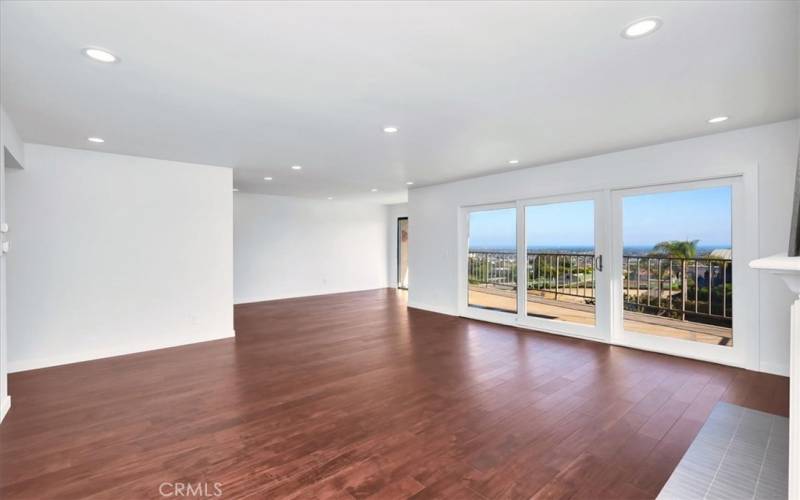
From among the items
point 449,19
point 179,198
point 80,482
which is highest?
point 449,19

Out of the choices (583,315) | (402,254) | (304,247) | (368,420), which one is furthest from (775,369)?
(304,247)

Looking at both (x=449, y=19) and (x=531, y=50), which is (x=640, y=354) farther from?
(x=449, y=19)

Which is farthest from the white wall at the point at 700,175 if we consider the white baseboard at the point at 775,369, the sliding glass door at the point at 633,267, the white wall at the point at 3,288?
the white wall at the point at 3,288

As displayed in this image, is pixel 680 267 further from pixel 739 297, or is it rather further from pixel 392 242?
pixel 392 242

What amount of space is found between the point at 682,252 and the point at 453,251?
3.30 m

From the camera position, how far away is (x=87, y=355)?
4.18m

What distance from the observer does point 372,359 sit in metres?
4.11

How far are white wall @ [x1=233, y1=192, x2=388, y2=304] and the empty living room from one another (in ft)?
6.14

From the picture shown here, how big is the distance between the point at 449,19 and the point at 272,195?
7176 millimetres

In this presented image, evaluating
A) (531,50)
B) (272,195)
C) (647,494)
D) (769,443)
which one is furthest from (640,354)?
(272,195)

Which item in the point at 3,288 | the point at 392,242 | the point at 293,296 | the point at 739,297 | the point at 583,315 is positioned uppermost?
the point at 392,242

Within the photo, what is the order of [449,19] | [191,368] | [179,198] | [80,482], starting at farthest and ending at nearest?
[179,198]
[191,368]
[80,482]
[449,19]

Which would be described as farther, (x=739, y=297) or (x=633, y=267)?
(x=633, y=267)

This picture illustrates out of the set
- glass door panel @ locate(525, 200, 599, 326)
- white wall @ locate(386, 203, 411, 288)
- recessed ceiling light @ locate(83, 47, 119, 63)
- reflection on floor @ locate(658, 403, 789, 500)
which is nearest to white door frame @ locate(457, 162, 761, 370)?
glass door panel @ locate(525, 200, 599, 326)
